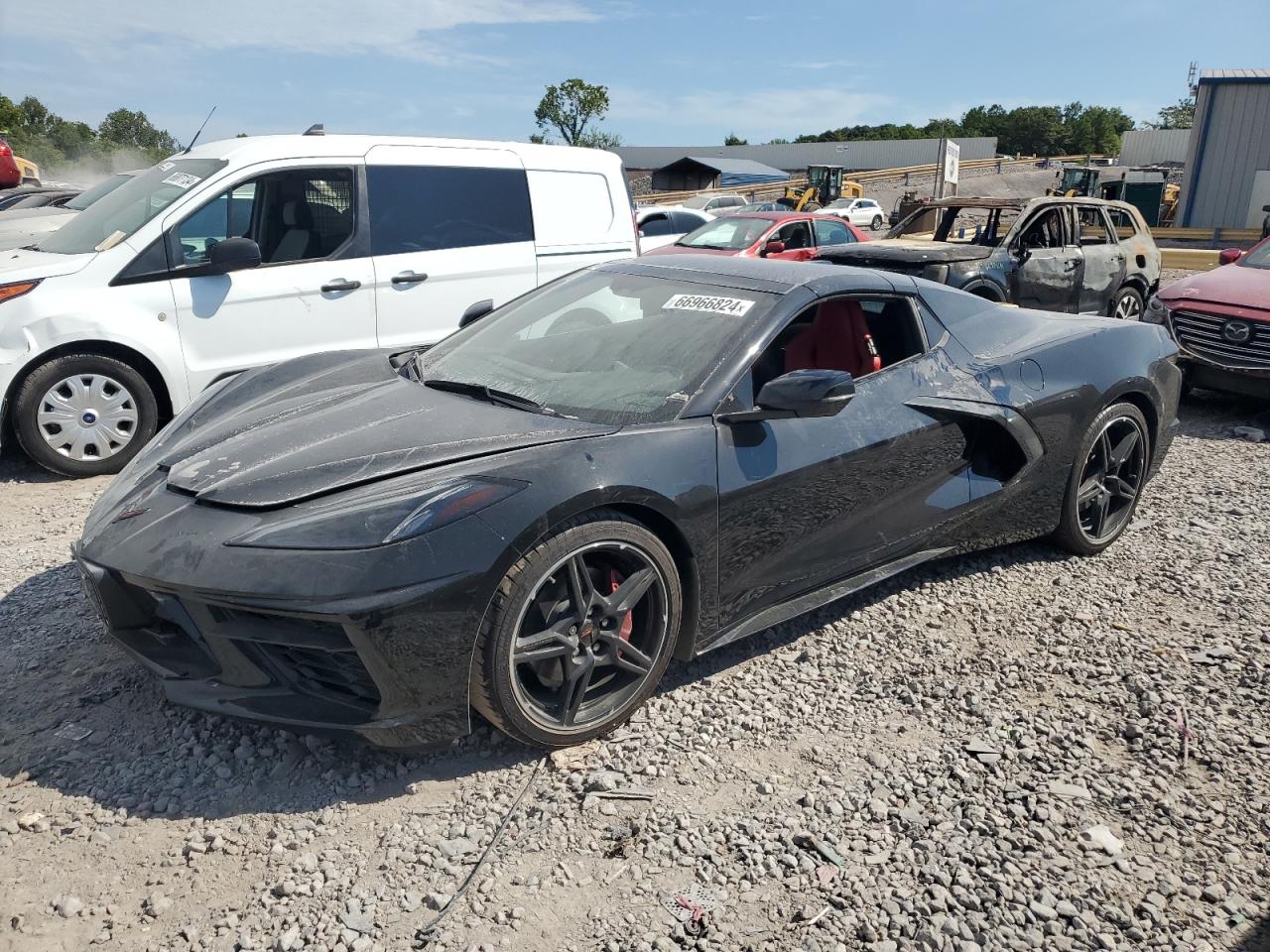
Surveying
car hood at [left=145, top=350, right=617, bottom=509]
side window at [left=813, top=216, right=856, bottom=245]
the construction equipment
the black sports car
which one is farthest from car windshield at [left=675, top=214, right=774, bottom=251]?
the construction equipment

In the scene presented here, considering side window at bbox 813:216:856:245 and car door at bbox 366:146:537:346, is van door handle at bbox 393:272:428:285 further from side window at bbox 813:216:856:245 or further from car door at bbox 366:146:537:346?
side window at bbox 813:216:856:245

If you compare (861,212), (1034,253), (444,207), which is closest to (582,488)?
(444,207)

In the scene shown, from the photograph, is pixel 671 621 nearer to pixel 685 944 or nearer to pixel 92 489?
pixel 685 944

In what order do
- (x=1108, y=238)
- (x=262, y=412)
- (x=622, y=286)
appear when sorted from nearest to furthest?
(x=262, y=412) → (x=622, y=286) → (x=1108, y=238)

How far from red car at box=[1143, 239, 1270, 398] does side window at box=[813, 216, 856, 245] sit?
5605mm

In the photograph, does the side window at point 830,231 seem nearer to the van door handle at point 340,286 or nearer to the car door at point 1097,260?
the car door at point 1097,260

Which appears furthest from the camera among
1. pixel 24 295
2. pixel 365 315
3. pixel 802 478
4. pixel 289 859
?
pixel 365 315

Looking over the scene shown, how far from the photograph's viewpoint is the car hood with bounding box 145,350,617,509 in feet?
8.96

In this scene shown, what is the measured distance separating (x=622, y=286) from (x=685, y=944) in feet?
7.95

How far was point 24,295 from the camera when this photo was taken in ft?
17.2

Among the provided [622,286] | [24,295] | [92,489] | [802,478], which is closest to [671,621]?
[802,478]

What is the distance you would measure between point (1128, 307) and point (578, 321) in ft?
27.7

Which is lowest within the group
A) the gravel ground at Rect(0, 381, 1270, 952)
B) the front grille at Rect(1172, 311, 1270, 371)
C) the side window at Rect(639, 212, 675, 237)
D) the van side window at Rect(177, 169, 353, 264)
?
the gravel ground at Rect(0, 381, 1270, 952)

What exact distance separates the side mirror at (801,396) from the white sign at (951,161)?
20954mm
